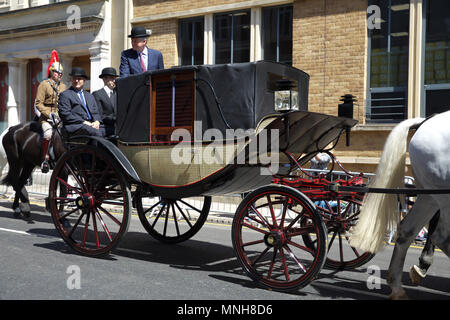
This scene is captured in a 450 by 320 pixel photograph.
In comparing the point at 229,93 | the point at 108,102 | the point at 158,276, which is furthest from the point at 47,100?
the point at 158,276

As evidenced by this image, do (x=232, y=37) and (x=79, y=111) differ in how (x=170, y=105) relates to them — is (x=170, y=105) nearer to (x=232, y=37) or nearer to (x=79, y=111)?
(x=79, y=111)

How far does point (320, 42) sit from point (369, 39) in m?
1.17

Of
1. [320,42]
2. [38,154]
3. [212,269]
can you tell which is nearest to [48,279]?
[212,269]

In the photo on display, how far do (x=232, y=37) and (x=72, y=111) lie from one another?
782 cm

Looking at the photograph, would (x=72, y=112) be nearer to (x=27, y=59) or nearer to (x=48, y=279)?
(x=48, y=279)

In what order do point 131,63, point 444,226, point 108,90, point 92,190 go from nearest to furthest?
point 444,226, point 92,190, point 131,63, point 108,90

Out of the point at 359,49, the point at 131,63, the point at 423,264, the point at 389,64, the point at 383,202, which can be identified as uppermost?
the point at 359,49

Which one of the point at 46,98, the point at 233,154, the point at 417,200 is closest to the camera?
the point at 417,200

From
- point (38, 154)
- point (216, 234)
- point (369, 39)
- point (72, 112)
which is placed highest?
point (369, 39)

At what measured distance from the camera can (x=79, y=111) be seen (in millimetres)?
7309

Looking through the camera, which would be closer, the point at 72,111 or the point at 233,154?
the point at 233,154

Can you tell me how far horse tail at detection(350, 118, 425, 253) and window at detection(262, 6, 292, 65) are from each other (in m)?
8.76

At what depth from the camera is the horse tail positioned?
4.69 metres
